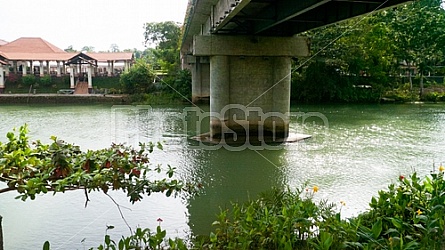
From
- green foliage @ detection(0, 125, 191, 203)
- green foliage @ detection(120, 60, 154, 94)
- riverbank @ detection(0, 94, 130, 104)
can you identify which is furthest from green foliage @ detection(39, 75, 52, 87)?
green foliage @ detection(0, 125, 191, 203)

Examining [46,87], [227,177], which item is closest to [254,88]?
[227,177]

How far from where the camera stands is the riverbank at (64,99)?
120 ft

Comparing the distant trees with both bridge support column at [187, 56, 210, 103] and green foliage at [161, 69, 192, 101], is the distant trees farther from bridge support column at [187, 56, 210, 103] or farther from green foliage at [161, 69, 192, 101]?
green foliage at [161, 69, 192, 101]

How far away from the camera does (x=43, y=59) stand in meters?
44.8

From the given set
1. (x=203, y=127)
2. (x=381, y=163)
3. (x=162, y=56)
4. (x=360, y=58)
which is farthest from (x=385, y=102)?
(x=162, y=56)

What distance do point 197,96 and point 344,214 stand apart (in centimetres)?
2747

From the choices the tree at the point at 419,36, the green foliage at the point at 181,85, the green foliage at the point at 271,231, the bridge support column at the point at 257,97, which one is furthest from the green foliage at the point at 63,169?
the tree at the point at 419,36

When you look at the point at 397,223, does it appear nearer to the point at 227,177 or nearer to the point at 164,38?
the point at 227,177

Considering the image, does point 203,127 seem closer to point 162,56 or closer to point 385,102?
point 385,102

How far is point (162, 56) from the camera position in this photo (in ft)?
184

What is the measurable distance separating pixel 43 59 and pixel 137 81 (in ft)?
42.6

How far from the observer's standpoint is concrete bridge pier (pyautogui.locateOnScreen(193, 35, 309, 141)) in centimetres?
1605

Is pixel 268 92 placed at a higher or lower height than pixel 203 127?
higher

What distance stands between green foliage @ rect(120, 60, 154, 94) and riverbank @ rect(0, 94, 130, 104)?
2.20 metres
